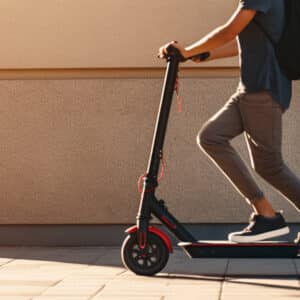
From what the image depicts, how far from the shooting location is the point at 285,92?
18.5 ft

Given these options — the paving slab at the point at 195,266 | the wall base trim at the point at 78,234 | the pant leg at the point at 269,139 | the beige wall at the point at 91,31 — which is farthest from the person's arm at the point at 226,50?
the wall base trim at the point at 78,234

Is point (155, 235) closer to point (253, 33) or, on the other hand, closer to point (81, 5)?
point (253, 33)

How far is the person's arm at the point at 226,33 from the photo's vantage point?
5500mm

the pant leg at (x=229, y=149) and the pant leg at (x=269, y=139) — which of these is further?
the pant leg at (x=229, y=149)

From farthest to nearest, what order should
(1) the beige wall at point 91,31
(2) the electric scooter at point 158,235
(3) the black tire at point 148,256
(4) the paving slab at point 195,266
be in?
A: (1) the beige wall at point 91,31
(4) the paving slab at point 195,266
(3) the black tire at point 148,256
(2) the electric scooter at point 158,235

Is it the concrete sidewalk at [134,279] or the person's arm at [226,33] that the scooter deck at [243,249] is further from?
the person's arm at [226,33]

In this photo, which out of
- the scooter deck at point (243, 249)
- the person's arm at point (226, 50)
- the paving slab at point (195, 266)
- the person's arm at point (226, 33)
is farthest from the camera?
the paving slab at point (195, 266)

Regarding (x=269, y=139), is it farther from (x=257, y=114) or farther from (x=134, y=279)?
(x=134, y=279)

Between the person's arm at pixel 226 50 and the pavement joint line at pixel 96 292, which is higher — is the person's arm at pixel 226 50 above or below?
above

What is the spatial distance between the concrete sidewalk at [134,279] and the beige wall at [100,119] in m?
0.67

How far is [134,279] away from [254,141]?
3.46 feet

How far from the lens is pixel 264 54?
5.57 metres

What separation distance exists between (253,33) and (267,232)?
3.70 feet

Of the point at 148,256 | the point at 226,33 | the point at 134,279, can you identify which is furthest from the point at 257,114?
the point at 134,279
